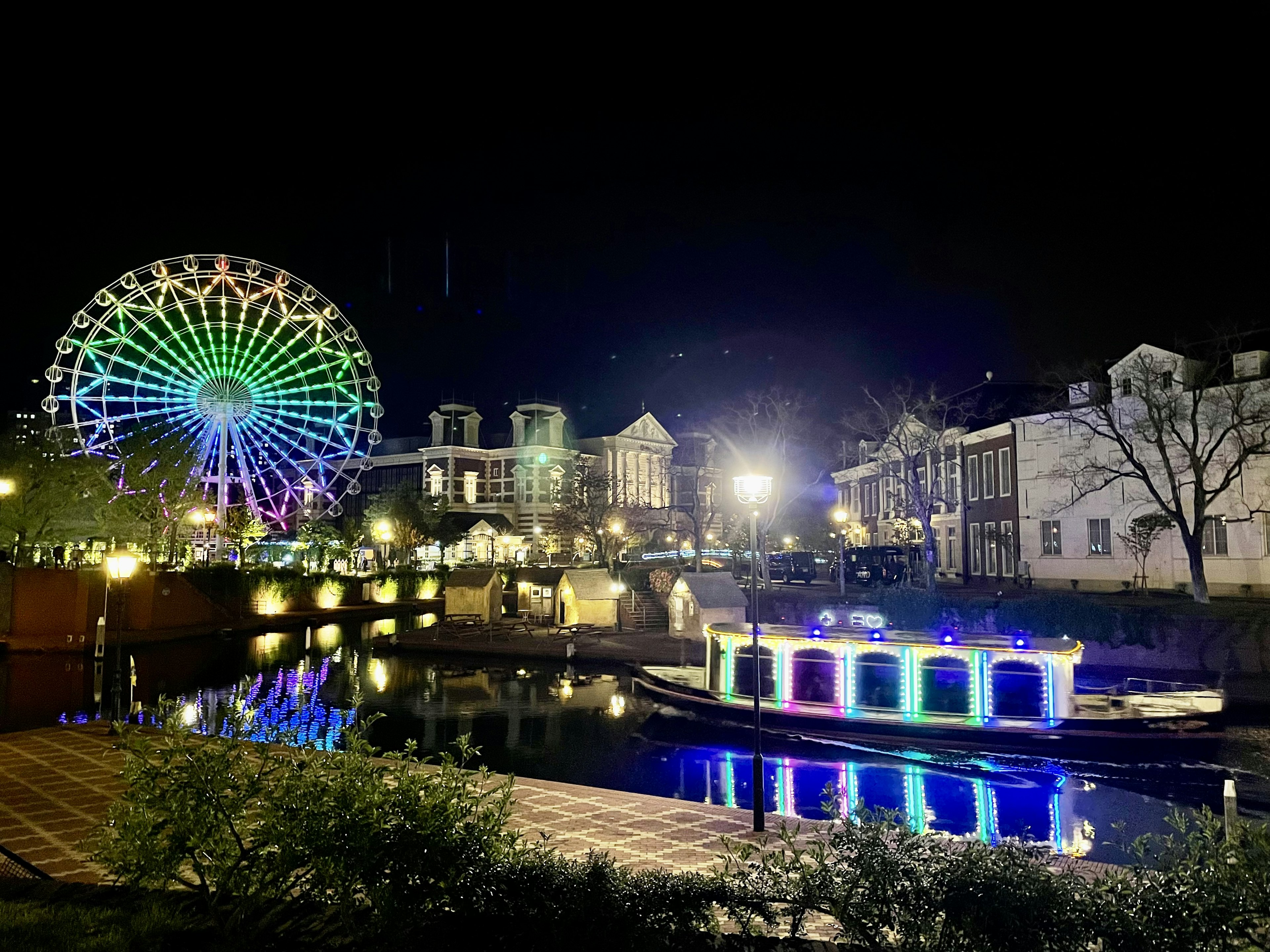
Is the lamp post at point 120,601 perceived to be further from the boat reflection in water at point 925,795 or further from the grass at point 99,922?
the boat reflection in water at point 925,795

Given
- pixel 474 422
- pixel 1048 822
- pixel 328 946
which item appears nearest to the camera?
pixel 328 946

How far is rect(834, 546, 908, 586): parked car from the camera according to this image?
159ft

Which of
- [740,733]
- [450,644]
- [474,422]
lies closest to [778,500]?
[450,644]

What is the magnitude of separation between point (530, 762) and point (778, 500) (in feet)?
102

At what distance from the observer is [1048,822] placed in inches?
583

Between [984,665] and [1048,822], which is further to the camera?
[984,665]

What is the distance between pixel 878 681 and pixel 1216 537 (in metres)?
23.2

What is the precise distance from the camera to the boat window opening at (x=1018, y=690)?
19.9m

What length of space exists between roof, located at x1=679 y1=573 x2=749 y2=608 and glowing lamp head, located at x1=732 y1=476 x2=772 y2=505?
717 inches

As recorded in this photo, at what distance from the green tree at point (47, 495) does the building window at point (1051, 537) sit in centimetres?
4660

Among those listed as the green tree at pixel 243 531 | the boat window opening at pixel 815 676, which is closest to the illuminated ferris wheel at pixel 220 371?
the green tree at pixel 243 531

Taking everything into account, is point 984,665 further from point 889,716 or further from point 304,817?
point 304,817

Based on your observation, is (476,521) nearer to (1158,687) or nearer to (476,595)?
(476,595)

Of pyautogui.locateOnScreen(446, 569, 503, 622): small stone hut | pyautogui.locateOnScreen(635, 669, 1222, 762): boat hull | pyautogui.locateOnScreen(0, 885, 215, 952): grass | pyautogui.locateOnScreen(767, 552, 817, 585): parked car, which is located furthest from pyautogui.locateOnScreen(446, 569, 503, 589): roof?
pyautogui.locateOnScreen(0, 885, 215, 952): grass
